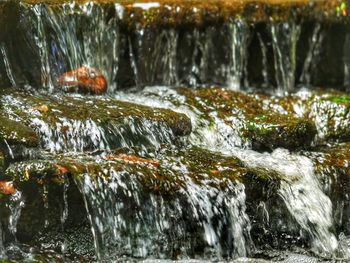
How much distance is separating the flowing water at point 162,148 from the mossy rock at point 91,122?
0.04 feet

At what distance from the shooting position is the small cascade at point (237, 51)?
7.87 metres

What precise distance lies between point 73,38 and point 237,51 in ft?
6.49

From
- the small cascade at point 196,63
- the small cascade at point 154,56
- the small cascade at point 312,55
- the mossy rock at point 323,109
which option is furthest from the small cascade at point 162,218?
the small cascade at point 312,55

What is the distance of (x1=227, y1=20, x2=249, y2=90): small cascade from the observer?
7.87 metres

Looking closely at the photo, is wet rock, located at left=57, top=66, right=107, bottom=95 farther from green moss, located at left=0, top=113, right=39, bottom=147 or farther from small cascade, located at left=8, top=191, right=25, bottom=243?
small cascade, located at left=8, top=191, right=25, bottom=243

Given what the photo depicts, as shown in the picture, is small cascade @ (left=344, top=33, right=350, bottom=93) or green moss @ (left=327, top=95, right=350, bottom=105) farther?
small cascade @ (left=344, top=33, right=350, bottom=93)

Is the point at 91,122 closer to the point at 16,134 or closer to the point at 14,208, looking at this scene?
the point at 16,134

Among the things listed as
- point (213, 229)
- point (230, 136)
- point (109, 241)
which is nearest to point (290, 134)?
point (230, 136)

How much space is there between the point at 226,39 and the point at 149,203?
11.1 ft

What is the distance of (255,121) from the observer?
22.0ft

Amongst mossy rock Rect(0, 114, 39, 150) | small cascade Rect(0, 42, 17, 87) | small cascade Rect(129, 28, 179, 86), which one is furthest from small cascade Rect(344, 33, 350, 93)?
mossy rock Rect(0, 114, 39, 150)

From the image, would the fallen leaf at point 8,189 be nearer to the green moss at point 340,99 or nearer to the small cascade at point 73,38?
the small cascade at point 73,38

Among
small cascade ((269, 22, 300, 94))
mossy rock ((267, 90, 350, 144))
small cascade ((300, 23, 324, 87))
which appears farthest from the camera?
small cascade ((300, 23, 324, 87))

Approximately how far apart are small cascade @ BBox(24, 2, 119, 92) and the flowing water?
12mm
